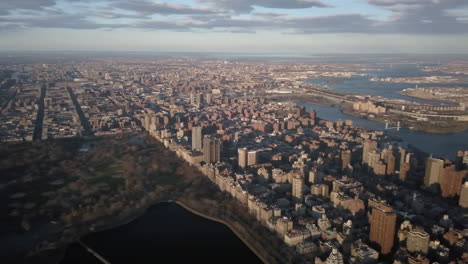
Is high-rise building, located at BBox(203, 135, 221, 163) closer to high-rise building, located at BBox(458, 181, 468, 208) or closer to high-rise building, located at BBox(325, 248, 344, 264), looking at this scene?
high-rise building, located at BBox(325, 248, 344, 264)

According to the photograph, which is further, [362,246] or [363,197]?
[363,197]

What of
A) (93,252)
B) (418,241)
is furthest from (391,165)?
(93,252)

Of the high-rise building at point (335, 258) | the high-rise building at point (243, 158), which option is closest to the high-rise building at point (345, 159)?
the high-rise building at point (243, 158)

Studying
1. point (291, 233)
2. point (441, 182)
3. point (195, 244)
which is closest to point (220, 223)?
point (195, 244)

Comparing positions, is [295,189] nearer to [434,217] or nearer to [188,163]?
[434,217]

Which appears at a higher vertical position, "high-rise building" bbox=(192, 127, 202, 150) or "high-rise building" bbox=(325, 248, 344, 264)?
"high-rise building" bbox=(192, 127, 202, 150)

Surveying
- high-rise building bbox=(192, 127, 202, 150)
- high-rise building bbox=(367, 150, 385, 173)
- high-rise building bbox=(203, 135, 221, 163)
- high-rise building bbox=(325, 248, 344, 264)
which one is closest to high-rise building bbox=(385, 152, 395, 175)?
high-rise building bbox=(367, 150, 385, 173)

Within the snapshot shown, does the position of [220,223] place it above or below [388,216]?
below
